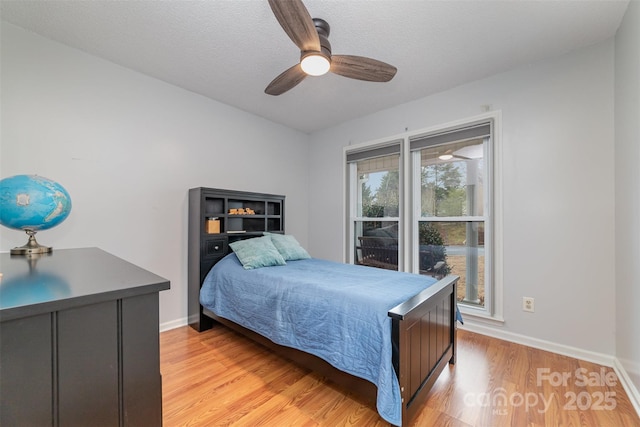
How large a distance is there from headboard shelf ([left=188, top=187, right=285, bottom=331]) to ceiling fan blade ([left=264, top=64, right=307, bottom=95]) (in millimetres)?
1246

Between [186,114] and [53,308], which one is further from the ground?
[186,114]

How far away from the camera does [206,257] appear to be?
2785 mm

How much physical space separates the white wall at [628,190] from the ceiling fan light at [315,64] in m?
1.90

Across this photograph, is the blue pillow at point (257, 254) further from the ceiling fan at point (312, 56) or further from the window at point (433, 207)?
the ceiling fan at point (312, 56)

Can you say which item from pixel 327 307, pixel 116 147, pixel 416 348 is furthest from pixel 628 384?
pixel 116 147

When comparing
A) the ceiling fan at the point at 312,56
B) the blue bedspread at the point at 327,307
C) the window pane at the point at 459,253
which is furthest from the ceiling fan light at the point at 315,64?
the window pane at the point at 459,253

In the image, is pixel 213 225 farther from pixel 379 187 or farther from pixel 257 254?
pixel 379 187

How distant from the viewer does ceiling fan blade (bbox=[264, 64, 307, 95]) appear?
1988 mm

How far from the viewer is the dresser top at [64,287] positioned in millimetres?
541

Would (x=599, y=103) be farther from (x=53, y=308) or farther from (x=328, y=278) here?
(x=53, y=308)

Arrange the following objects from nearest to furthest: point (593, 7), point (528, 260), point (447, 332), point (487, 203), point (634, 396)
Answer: point (634, 396), point (593, 7), point (447, 332), point (528, 260), point (487, 203)

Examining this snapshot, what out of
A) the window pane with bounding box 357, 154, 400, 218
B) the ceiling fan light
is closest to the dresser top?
the ceiling fan light

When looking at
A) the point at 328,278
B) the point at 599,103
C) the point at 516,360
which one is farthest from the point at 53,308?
the point at 599,103

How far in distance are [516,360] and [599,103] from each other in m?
2.16
